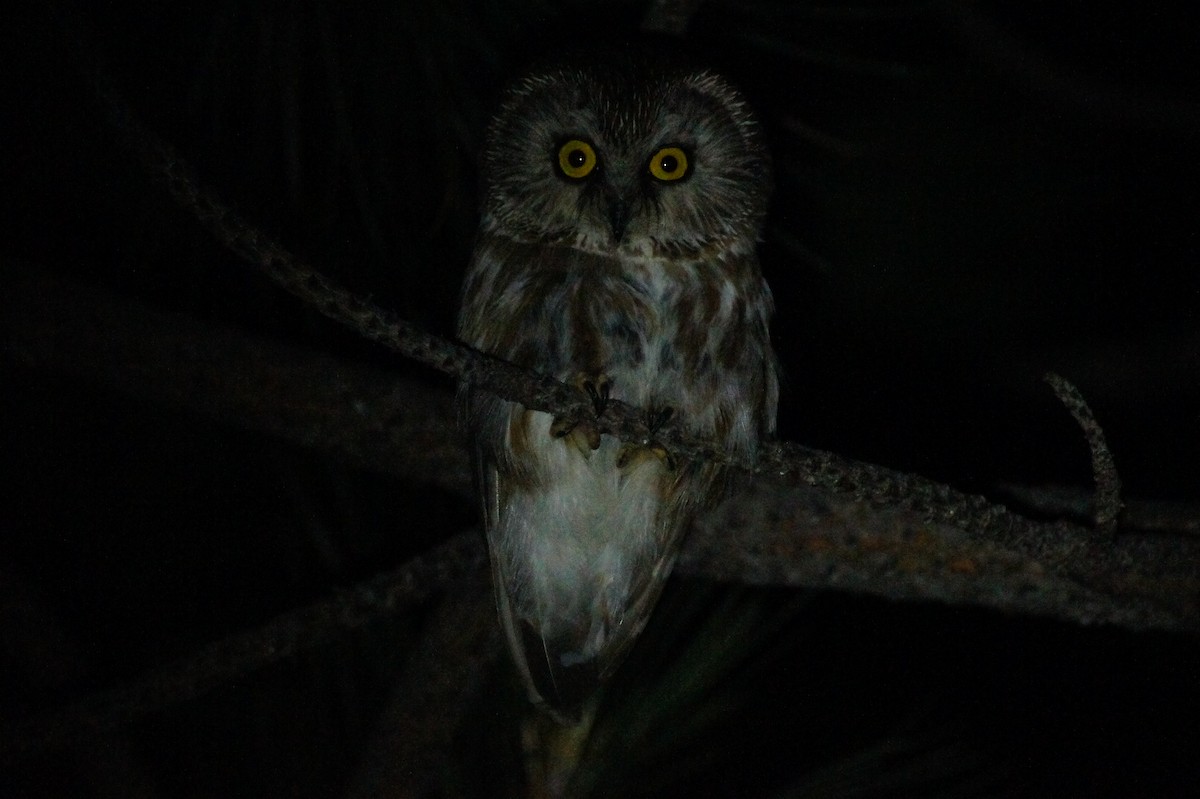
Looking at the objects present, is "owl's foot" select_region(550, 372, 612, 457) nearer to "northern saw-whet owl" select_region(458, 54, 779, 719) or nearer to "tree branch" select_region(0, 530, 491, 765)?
"northern saw-whet owl" select_region(458, 54, 779, 719)

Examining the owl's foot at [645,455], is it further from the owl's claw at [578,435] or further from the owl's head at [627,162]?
the owl's head at [627,162]

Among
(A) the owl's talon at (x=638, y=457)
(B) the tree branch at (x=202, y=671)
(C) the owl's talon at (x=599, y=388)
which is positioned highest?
(C) the owl's talon at (x=599, y=388)

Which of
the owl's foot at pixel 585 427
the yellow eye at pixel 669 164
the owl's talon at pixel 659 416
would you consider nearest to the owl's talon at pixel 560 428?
the owl's foot at pixel 585 427

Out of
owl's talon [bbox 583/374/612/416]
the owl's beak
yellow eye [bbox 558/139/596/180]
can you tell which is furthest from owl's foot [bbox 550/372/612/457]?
yellow eye [bbox 558/139/596/180]

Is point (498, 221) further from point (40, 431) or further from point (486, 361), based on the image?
point (40, 431)

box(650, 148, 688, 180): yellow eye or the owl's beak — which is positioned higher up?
box(650, 148, 688, 180): yellow eye

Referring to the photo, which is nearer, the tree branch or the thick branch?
the tree branch

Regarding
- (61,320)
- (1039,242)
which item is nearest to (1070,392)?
(1039,242)

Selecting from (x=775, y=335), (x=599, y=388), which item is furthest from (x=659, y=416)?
(x=775, y=335)
